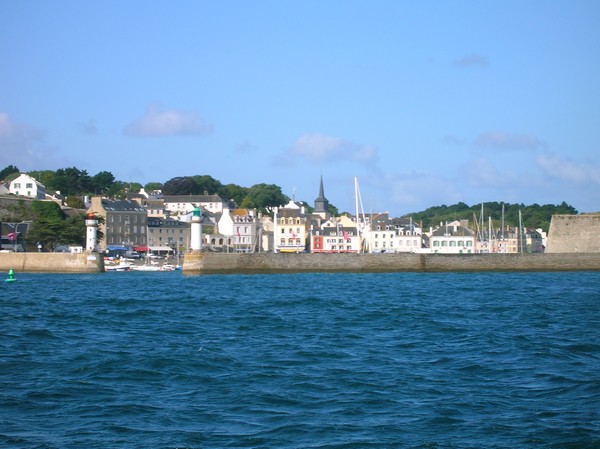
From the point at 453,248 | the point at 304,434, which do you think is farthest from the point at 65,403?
the point at 453,248

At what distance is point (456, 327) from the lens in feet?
61.2

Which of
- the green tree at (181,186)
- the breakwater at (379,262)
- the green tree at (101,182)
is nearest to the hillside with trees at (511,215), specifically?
the green tree at (181,186)

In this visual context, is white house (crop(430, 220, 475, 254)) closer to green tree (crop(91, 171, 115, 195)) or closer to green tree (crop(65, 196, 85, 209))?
green tree (crop(65, 196, 85, 209))

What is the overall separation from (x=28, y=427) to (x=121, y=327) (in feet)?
31.8

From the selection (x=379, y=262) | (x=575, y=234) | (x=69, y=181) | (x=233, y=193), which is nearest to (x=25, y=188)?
(x=69, y=181)

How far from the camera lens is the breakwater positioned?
47.3m

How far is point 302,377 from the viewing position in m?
12.2

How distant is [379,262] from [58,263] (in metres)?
18.8

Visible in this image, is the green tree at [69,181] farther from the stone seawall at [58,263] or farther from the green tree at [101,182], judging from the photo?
the stone seawall at [58,263]

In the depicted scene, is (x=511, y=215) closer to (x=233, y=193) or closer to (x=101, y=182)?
(x=233, y=193)

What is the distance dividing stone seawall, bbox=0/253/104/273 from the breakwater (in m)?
7.61

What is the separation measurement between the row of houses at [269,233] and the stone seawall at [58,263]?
64.1 ft

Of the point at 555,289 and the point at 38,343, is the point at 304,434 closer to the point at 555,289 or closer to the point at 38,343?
the point at 38,343

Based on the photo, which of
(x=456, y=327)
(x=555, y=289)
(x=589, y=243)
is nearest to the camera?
(x=456, y=327)
